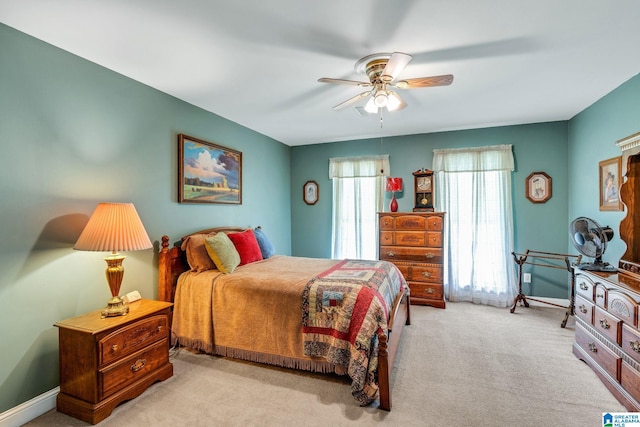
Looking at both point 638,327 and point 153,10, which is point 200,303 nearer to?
point 153,10

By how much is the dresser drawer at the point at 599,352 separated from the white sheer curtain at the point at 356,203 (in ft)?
8.78

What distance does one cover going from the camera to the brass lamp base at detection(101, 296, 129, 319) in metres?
2.07

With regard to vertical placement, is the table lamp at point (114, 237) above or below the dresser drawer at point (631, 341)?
above

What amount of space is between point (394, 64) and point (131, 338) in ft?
8.83

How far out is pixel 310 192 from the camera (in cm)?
529

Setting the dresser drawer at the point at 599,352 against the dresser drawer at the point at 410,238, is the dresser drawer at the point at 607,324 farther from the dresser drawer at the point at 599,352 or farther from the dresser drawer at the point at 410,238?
the dresser drawer at the point at 410,238

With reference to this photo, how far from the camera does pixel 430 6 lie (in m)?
1.69

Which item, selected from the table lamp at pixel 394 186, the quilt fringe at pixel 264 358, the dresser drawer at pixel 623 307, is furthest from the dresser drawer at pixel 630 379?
the table lamp at pixel 394 186

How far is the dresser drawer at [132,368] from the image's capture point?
1.92m

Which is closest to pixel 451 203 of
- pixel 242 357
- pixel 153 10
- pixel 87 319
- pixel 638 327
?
pixel 638 327

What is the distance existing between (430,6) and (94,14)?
2.01m

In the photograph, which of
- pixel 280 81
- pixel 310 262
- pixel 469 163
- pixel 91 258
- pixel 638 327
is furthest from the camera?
pixel 469 163

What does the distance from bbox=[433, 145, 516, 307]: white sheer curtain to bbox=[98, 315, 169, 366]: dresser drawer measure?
382 centimetres

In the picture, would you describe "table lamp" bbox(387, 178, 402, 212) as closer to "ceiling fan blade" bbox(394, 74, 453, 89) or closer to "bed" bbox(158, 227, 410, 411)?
"bed" bbox(158, 227, 410, 411)
